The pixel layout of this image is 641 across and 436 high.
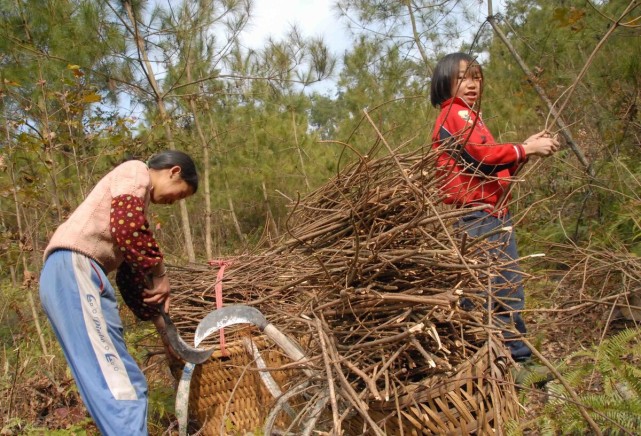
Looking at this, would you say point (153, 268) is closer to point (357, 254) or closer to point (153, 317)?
point (153, 317)

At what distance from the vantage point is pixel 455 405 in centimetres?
151

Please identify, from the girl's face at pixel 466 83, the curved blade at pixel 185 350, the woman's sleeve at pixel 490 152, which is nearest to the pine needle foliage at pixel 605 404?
the woman's sleeve at pixel 490 152

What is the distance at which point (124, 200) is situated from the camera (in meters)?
2.23

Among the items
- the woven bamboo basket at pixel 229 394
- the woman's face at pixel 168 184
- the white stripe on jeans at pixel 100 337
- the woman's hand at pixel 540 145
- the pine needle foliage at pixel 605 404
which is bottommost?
the pine needle foliage at pixel 605 404

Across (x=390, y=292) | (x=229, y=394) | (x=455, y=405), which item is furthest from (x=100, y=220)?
(x=455, y=405)

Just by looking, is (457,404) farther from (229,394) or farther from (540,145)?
(229,394)

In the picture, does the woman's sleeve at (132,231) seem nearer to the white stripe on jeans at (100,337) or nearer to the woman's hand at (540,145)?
the white stripe on jeans at (100,337)

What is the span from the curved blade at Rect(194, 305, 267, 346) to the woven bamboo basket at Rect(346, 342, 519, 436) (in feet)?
1.76

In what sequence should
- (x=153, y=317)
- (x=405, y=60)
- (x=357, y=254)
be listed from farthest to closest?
(x=405, y=60), (x=153, y=317), (x=357, y=254)

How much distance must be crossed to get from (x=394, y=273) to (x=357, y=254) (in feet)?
0.73

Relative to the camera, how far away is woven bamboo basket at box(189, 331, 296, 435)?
2.58 m

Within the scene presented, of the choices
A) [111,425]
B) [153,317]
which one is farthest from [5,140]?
[111,425]

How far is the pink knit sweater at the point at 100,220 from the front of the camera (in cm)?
224

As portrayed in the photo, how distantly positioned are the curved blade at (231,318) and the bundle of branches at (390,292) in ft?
0.36
